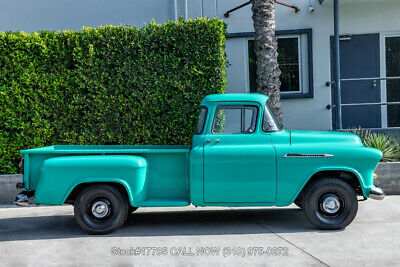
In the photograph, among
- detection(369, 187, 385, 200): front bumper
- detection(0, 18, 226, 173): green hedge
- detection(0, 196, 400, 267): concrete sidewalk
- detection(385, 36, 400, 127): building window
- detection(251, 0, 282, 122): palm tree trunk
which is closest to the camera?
detection(0, 196, 400, 267): concrete sidewalk

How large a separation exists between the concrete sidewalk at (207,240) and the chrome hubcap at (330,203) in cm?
30

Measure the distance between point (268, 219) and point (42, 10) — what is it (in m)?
8.50

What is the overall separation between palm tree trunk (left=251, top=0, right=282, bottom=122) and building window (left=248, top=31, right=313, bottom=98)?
267cm

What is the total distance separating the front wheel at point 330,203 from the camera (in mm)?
6043

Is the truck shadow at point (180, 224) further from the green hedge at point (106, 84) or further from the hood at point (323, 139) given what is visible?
the green hedge at point (106, 84)

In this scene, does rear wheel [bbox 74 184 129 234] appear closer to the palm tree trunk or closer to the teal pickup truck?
the teal pickup truck

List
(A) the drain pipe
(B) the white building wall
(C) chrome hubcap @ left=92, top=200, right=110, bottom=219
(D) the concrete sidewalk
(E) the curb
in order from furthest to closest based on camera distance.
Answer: (B) the white building wall < (A) the drain pipe < (E) the curb < (C) chrome hubcap @ left=92, top=200, right=110, bottom=219 < (D) the concrete sidewalk

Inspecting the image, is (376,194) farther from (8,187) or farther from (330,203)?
(8,187)

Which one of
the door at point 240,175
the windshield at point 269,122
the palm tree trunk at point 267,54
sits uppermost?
the palm tree trunk at point 267,54

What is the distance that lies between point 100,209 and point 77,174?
0.55 metres

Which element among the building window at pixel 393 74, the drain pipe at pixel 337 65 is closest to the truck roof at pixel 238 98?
the drain pipe at pixel 337 65

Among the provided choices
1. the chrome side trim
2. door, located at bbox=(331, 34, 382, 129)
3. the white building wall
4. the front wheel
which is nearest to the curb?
the chrome side trim

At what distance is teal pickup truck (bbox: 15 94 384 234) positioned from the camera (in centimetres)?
602

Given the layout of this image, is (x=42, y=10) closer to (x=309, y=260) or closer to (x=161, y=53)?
(x=161, y=53)
